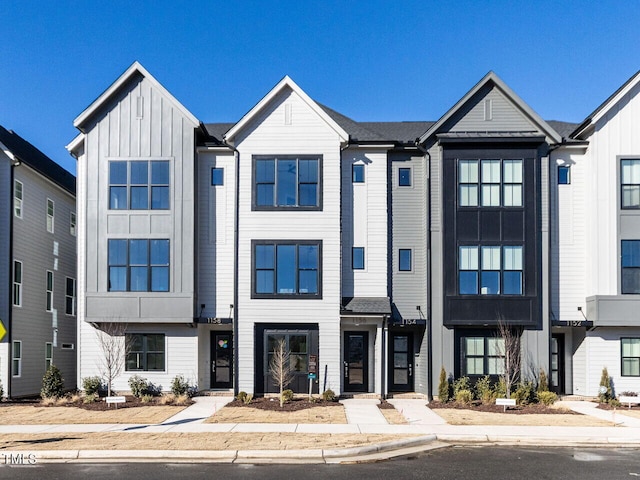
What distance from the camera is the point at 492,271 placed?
22219 millimetres

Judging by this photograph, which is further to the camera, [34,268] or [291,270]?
[34,268]

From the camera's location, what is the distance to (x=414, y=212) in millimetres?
23500

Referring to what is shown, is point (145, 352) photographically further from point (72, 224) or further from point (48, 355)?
point (72, 224)

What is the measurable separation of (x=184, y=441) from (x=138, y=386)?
8794 millimetres

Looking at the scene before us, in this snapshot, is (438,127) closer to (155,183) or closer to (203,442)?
(155,183)

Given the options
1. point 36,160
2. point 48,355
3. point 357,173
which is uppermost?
point 36,160

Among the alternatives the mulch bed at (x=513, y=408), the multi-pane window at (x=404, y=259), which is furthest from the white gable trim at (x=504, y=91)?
the mulch bed at (x=513, y=408)

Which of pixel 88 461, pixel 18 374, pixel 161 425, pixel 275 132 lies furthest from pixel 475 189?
pixel 18 374

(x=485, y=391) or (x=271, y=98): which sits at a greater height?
(x=271, y=98)

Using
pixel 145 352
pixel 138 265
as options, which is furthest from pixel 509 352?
pixel 138 265

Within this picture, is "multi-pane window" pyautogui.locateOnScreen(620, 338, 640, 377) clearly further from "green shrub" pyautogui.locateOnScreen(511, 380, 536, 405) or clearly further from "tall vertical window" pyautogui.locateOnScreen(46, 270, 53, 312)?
"tall vertical window" pyautogui.locateOnScreen(46, 270, 53, 312)

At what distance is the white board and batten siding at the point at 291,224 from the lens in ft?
73.7

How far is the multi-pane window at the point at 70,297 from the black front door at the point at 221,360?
8518 millimetres

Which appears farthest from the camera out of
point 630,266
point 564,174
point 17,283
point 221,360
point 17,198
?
point 221,360
